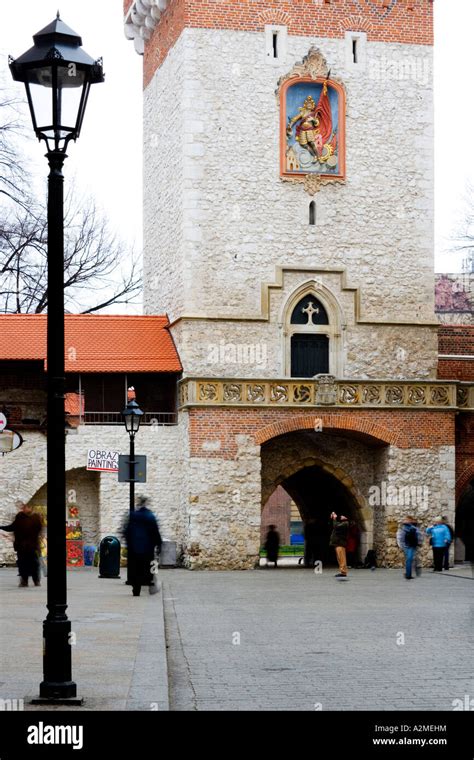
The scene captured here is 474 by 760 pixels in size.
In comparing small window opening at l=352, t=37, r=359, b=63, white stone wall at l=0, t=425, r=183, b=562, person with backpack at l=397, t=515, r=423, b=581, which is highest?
small window opening at l=352, t=37, r=359, b=63

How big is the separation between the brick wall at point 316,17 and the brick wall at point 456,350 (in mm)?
7852

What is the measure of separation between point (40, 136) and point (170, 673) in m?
5.10

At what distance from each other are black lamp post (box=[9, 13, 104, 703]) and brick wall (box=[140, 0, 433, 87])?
2524 cm

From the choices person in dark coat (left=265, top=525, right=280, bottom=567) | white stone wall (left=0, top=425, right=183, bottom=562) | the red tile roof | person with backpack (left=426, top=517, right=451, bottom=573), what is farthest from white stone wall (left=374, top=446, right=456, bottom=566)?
the red tile roof

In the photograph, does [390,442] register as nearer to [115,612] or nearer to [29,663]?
[115,612]

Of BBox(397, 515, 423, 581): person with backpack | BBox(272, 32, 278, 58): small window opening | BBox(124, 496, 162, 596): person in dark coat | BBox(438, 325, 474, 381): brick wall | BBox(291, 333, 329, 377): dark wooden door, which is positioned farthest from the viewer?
BBox(438, 325, 474, 381): brick wall

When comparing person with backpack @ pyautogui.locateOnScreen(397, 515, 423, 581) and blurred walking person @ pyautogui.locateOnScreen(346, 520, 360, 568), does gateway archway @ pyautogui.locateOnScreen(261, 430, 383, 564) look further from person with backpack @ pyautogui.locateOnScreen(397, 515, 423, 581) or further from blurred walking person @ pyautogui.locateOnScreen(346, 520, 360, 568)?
person with backpack @ pyautogui.locateOnScreen(397, 515, 423, 581)

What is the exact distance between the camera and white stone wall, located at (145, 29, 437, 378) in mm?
34062

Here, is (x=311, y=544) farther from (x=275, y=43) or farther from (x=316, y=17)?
(x=316, y=17)

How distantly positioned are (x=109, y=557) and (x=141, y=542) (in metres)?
6.08

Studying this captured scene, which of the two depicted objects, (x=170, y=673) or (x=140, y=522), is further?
(x=140, y=522)

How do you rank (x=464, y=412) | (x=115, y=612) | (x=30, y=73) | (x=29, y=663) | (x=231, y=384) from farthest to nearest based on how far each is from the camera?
(x=464, y=412) < (x=231, y=384) < (x=115, y=612) < (x=29, y=663) < (x=30, y=73)

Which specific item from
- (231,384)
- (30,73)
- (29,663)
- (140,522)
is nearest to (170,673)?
(29,663)

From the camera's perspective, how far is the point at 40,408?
114 ft
